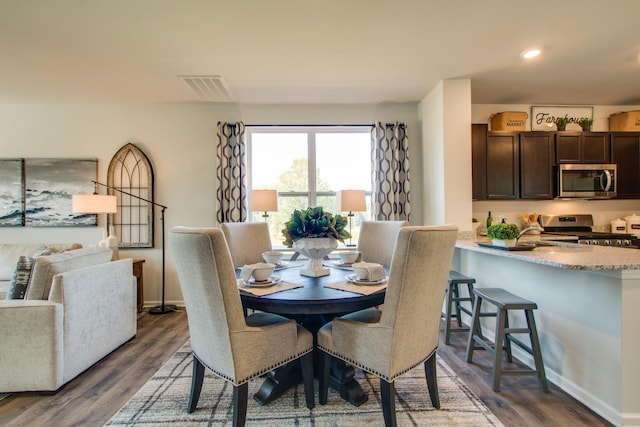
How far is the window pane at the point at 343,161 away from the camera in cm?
400

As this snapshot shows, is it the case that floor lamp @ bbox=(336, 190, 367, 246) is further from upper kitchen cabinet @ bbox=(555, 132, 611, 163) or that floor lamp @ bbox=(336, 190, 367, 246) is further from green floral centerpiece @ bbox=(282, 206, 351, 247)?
upper kitchen cabinet @ bbox=(555, 132, 611, 163)

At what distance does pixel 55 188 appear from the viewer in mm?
3781

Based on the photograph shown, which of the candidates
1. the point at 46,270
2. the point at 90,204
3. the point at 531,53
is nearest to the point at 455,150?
the point at 531,53

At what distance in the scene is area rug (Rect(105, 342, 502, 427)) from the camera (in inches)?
64.9

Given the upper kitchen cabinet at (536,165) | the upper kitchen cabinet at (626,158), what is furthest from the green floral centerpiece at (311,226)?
the upper kitchen cabinet at (626,158)

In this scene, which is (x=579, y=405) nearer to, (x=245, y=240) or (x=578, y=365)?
(x=578, y=365)

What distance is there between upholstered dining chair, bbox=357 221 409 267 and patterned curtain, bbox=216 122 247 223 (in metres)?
1.66

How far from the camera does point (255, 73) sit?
2.99 meters

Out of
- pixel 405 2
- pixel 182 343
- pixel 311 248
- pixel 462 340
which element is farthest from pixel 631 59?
pixel 182 343

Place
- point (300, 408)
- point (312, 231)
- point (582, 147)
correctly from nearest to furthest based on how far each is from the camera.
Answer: point (300, 408)
point (312, 231)
point (582, 147)

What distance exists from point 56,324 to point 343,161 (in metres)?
3.24

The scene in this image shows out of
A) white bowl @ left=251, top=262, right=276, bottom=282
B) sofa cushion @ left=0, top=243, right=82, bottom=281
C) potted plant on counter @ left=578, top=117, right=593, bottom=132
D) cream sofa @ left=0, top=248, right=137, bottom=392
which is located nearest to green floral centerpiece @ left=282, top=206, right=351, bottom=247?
white bowl @ left=251, top=262, right=276, bottom=282

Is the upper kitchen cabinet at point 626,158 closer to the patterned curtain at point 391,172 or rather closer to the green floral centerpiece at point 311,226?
the patterned curtain at point 391,172

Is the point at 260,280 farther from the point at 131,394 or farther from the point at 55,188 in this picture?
the point at 55,188
